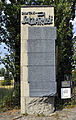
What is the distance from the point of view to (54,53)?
6949 millimetres

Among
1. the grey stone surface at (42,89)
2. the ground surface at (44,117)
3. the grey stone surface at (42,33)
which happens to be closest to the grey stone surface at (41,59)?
the grey stone surface at (42,33)

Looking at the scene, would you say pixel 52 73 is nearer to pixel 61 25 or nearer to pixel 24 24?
pixel 24 24

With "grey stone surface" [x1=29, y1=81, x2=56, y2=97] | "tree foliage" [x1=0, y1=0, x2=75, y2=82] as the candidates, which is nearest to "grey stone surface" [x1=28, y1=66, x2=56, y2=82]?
"grey stone surface" [x1=29, y1=81, x2=56, y2=97]

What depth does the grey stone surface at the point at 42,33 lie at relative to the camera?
6.98 m

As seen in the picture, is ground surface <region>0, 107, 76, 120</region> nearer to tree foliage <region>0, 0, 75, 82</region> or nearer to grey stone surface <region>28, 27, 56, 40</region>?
tree foliage <region>0, 0, 75, 82</region>

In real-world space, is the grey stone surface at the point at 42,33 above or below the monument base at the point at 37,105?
above

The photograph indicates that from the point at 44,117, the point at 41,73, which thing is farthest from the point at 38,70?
the point at 44,117

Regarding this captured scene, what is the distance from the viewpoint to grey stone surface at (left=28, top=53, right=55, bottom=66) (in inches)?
272

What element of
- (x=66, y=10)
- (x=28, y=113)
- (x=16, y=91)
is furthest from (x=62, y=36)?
(x=28, y=113)

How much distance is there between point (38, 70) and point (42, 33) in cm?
157

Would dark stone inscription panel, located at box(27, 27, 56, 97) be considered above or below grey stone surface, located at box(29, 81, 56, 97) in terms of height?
above

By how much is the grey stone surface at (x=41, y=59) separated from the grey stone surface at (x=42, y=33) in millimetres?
719

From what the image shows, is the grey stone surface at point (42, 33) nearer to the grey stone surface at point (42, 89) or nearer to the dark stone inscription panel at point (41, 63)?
the dark stone inscription panel at point (41, 63)

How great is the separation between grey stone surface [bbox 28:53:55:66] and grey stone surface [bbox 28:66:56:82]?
0.17m
